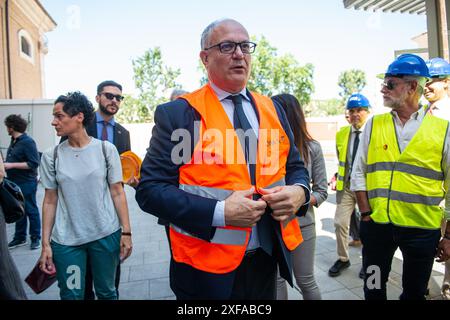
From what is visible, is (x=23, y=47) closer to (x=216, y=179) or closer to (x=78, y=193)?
(x=78, y=193)

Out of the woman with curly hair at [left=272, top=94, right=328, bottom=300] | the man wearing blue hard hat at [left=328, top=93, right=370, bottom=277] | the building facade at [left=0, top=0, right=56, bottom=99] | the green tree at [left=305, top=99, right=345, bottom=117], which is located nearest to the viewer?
the woman with curly hair at [left=272, top=94, right=328, bottom=300]

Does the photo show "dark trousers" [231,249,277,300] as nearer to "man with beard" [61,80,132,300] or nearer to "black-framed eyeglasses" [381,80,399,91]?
"black-framed eyeglasses" [381,80,399,91]

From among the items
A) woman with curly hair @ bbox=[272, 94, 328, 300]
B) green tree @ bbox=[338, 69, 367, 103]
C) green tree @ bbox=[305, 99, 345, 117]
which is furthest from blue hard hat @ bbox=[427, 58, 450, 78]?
green tree @ bbox=[305, 99, 345, 117]

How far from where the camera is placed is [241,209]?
128 centimetres

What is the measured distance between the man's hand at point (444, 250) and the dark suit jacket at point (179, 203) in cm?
146

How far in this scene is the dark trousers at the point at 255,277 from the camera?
60.3 inches

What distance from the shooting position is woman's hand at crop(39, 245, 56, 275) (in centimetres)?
227

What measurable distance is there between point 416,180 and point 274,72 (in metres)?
32.7

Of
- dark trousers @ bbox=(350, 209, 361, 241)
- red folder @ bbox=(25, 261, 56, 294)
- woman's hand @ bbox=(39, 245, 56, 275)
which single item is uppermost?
woman's hand @ bbox=(39, 245, 56, 275)

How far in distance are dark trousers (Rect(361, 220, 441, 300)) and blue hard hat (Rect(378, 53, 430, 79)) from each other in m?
1.10

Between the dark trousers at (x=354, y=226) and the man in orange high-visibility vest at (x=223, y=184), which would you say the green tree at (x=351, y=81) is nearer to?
the dark trousers at (x=354, y=226)

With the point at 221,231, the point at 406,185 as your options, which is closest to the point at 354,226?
the point at 406,185

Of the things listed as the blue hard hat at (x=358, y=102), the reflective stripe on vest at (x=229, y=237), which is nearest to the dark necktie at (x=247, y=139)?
the reflective stripe on vest at (x=229, y=237)
